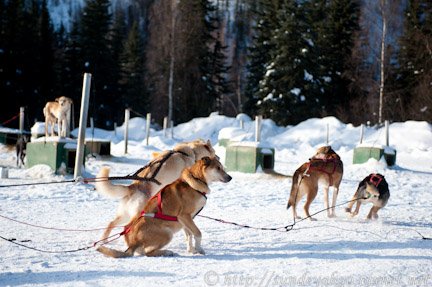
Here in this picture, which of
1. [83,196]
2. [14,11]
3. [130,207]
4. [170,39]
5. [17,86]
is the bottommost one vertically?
[83,196]

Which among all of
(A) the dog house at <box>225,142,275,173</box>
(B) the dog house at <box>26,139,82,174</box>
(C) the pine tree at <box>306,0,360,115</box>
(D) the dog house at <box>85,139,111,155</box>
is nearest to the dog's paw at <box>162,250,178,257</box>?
(B) the dog house at <box>26,139,82,174</box>

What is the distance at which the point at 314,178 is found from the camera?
250 inches


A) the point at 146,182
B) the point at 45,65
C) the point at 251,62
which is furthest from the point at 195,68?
the point at 146,182

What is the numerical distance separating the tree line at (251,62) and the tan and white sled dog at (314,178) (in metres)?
18.9

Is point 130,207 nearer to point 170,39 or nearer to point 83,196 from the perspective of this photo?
point 83,196

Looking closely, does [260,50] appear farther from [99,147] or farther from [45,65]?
[99,147]

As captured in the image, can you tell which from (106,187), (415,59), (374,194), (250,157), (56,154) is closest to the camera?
(106,187)

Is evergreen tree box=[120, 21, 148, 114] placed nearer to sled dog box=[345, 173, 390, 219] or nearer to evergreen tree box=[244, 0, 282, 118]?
evergreen tree box=[244, 0, 282, 118]

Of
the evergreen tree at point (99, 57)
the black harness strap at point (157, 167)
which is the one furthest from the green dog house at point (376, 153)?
the evergreen tree at point (99, 57)

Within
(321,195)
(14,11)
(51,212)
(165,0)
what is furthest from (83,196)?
(14,11)

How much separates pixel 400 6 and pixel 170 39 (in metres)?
15.4

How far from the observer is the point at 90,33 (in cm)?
3656

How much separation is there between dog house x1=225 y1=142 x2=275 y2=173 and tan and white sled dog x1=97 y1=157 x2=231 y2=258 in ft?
22.1

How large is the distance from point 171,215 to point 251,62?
31.9 m
